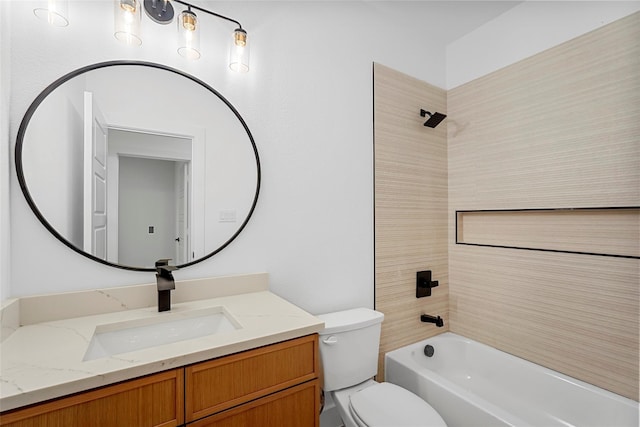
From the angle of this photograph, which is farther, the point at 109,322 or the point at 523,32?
the point at 523,32

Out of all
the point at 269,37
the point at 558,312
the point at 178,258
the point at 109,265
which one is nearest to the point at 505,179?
the point at 558,312

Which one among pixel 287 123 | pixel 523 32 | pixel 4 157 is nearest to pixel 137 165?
pixel 4 157

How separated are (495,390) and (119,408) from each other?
2.05 meters

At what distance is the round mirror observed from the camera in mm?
1136

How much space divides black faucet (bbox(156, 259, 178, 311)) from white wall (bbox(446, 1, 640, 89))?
2286 millimetres

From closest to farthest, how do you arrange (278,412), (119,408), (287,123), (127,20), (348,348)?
(119,408) < (278,412) < (127,20) < (348,348) < (287,123)

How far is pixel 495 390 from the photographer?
192cm

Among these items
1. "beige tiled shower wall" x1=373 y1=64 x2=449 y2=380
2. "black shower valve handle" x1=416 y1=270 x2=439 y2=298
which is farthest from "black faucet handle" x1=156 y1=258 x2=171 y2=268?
"black shower valve handle" x1=416 y1=270 x2=439 y2=298

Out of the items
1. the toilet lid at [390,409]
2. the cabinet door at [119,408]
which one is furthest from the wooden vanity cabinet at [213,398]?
the toilet lid at [390,409]

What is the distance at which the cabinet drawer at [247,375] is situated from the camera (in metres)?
0.87

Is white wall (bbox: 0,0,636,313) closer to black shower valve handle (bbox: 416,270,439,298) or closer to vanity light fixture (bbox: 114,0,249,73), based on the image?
vanity light fixture (bbox: 114,0,249,73)

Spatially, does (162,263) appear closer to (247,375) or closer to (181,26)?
(247,375)

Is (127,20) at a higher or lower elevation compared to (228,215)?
higher

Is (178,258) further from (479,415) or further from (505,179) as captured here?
(505,179)
